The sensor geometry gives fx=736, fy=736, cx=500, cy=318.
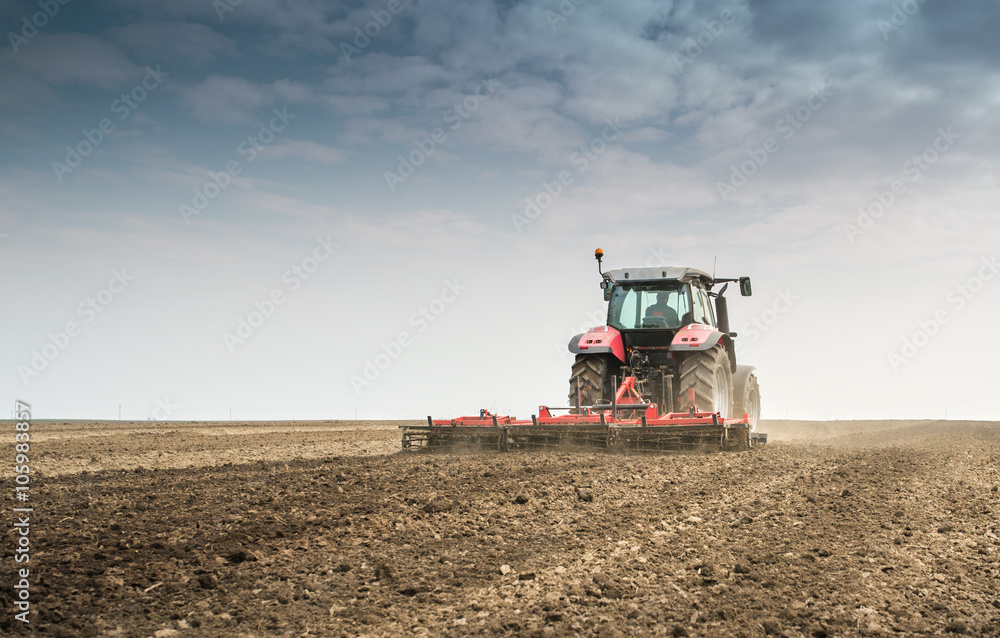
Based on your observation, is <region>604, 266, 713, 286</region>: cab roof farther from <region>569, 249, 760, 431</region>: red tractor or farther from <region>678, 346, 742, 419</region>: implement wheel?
<region>678, 346, 742, 419</region>: implement wheel

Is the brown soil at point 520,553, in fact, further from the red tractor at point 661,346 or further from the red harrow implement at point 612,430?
the red tractor at point 661,346

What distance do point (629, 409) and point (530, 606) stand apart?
6219mm

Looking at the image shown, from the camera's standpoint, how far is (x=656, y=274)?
10789mm

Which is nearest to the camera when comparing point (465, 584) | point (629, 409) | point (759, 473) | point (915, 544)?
point (465, 584)

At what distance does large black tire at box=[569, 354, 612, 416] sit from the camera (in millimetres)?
10245

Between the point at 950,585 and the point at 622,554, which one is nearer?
the point at 950,585

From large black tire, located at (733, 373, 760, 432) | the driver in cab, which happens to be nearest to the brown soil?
the driver in cab

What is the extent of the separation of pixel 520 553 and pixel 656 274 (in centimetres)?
706

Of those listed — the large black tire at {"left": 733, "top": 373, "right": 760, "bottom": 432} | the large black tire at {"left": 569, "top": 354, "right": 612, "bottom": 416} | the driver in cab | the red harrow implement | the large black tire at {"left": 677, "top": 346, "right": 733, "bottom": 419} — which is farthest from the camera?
the large black tire at {"left": 733, "top": 373, "right": 760, "bottom": 432}

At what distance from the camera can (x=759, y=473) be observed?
7.40 m

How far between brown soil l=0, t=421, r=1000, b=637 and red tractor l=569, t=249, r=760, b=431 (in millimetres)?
2443

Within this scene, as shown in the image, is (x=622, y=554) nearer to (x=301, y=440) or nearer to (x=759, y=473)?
(x=759, y=473)

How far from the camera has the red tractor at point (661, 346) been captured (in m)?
9.97

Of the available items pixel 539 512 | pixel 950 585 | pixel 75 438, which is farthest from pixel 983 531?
pixel 75 438
